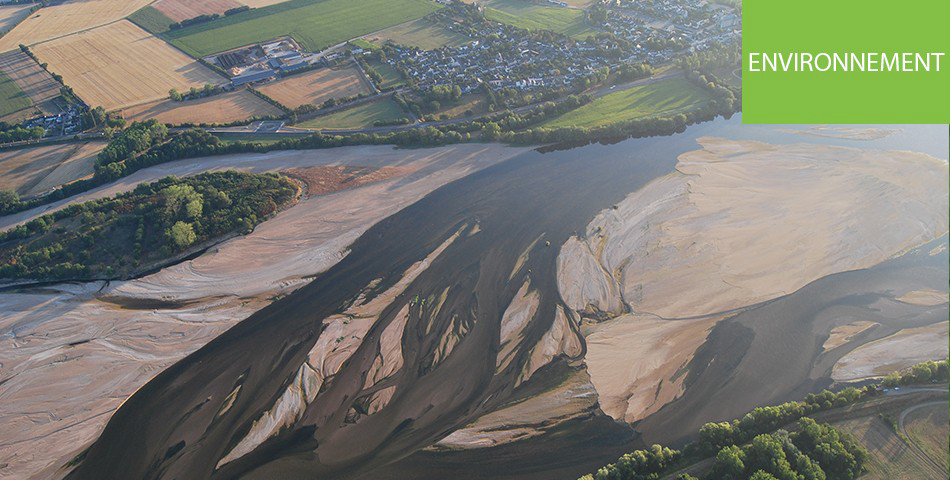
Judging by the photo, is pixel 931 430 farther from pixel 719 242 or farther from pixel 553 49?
pixel 553 49

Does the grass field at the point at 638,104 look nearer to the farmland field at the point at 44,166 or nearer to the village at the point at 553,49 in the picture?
the village at the point at 553,49

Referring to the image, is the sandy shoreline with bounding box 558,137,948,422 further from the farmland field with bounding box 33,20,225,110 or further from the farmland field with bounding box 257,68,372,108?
the farmland field with bounding box 33,20,225,110

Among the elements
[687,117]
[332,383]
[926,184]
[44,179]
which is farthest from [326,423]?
[926,184]

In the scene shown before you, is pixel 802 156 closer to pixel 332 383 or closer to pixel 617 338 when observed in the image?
pixel 617 338

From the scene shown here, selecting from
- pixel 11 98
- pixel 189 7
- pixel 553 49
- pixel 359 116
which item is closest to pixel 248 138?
pixel 359 116

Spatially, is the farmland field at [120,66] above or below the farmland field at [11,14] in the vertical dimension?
below

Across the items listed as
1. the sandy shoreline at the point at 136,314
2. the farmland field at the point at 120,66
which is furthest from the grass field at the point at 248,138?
the farmland field at the point at 120,66
